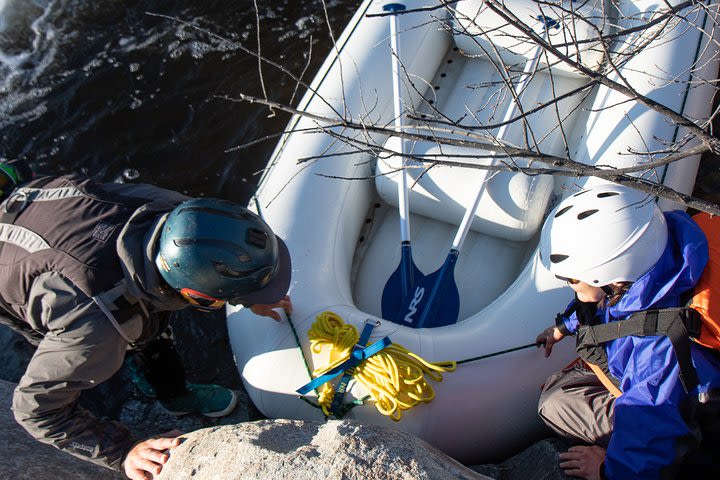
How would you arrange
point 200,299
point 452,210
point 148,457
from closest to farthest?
1. point 200,299
2. point 148,457
3. point 452,210

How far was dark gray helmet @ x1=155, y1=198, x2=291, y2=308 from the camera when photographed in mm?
2248

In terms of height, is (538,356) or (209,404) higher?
(538,356)

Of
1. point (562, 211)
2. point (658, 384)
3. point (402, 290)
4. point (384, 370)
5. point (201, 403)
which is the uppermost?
point (562, 211)

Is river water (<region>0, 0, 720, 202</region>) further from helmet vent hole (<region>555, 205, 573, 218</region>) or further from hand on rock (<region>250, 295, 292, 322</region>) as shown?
helmet vent hole (<region>555, 205, 573, 218</region>)

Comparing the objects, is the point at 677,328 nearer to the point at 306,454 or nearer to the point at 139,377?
the point at 306,454

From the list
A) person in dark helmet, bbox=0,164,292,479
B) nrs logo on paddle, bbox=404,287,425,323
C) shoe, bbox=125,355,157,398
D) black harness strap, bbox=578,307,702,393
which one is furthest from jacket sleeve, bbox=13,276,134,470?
black harness strap, bbox=578,307,702,393

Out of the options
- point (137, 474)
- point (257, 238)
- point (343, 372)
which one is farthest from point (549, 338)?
point (137, 474)

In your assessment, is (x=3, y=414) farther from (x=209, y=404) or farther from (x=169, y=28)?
(x=169, y=28)

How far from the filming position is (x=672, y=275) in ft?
7.04

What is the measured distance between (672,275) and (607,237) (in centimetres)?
24

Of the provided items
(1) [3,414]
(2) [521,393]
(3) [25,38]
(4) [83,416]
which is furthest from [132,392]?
(3) [25,38]

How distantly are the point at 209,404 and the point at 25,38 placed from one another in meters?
3.73

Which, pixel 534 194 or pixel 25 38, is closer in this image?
pixel 534 194

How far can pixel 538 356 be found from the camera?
9.27ft
